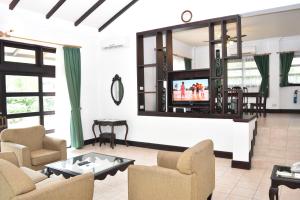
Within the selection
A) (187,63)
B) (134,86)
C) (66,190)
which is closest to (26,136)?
(66,190)

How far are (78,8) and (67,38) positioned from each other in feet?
2.41

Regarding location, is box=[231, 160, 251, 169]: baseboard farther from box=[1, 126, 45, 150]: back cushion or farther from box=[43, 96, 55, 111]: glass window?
box=[43, 96, 55, 111]: glass window

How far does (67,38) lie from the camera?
5.55 meters

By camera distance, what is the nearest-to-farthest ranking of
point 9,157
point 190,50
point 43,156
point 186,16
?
1. point 9,157
2. point 43,156
3. point 186,16
4. point 190,50

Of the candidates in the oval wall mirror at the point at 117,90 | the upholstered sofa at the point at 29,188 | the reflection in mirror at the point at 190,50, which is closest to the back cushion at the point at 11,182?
the upholstered sofa at the point at 29,188

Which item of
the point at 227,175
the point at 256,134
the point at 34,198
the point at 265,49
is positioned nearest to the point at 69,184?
the point at 34,198

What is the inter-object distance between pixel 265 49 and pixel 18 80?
295 inches

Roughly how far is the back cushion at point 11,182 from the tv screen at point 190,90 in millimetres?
3917

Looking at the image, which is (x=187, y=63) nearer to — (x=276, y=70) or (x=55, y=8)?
(x=276, y=70)

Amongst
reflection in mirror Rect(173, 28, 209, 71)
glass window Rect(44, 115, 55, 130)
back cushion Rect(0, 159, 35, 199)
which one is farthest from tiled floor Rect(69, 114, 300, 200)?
reflection in mirror Rect(173, 28, 209, 71)

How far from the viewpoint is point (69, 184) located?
1.95 meters

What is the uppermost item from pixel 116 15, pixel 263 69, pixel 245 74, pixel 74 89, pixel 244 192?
pixel 116 15

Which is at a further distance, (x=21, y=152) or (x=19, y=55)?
(x=19, y=55)

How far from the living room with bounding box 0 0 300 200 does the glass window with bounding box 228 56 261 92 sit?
164cm
